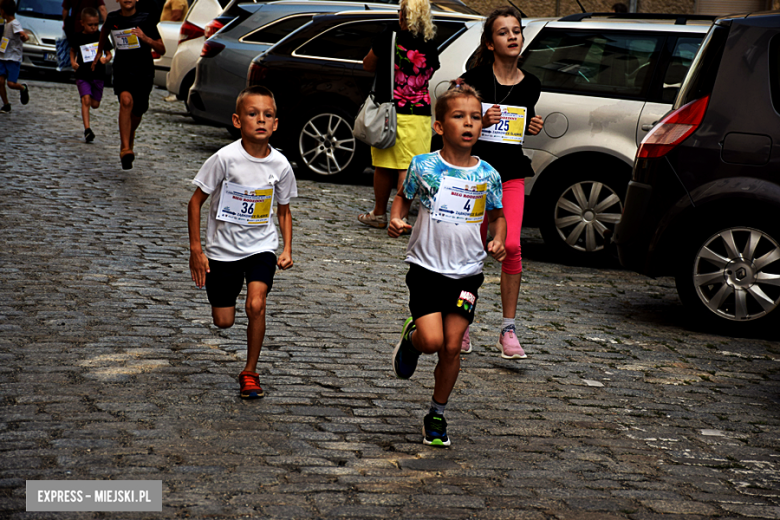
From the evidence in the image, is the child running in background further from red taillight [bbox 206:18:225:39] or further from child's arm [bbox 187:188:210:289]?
red taillight [bbox 206:18:225:39]

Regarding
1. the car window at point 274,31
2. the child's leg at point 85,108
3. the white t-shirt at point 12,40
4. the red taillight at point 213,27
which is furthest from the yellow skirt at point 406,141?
the white t-shirt at point 12,40

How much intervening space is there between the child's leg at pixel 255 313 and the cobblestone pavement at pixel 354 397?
0.24 metres

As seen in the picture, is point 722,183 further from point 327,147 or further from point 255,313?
point 327,147

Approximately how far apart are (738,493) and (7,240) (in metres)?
5.75

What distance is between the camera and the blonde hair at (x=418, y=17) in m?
8.75

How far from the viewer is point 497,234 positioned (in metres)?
4.53

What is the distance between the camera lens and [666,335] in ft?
21.5

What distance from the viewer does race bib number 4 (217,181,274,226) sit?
4.73m

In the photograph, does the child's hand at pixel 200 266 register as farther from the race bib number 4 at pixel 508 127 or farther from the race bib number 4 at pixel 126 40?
the race bib number 4 at pixel 126 40

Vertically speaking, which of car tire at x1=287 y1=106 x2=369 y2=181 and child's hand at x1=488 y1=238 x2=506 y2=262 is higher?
child's hand at x1=488 y1=238 x2=506 y2=262

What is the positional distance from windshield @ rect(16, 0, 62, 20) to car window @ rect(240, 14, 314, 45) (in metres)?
10.3

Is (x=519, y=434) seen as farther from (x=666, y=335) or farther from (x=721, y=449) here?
(x=666, y=335)

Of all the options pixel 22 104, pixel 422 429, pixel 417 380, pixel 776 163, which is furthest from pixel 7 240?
pixel 22 104

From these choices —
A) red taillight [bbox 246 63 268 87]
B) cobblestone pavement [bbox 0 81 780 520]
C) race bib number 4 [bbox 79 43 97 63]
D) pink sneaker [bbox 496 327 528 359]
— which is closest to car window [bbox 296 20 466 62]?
red taillight [bbox 246 63 268 87]
